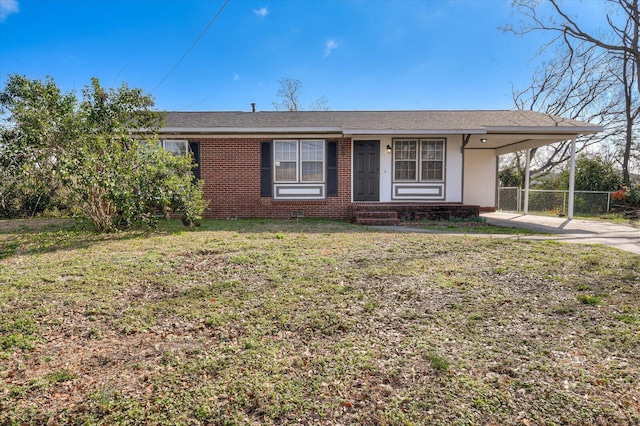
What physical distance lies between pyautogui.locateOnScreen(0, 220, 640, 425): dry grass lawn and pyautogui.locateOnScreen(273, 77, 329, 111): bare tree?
24.5 m

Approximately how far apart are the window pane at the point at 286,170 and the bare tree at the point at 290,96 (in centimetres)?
1866

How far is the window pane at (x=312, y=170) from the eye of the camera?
34.4ft

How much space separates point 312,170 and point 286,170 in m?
0.85

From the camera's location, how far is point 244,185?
413 inches

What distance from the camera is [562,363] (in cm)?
244

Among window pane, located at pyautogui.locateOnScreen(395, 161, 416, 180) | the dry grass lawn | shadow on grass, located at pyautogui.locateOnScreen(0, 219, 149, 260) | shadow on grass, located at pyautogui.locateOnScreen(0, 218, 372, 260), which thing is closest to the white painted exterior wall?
window pane, located at pyautogui.locateOnScreen(395, 161, 416, 180)

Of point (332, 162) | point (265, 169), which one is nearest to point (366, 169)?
point (332, 162)

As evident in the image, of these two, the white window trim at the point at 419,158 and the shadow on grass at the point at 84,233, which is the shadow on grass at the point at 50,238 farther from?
the white window trim at the point at 419,158

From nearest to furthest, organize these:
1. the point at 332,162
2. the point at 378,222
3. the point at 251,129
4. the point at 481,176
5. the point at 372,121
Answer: the point at 378,222 < the point at 251,129 < the point at 332,162 < the point at 372,121 < the point at 481,176

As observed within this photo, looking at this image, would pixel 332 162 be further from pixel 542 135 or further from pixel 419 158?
pixel 542 135

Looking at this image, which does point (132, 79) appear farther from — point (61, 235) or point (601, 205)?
point (601, 205)

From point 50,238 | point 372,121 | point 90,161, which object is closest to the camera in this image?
point 90,161

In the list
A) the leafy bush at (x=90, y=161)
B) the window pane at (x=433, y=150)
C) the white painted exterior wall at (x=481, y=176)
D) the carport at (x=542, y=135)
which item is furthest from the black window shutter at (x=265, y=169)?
the white painted exterior wall at (x=481, y=176)

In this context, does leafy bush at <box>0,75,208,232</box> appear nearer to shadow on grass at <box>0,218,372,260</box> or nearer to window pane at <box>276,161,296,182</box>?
shadow on grass at <box>0,218,372,260</box>
